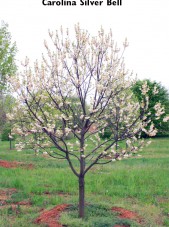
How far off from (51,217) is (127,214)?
1902mm

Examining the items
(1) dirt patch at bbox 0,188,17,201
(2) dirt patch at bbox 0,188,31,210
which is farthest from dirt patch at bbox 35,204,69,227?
(1) dirt patch at bbox 0,188,17,201

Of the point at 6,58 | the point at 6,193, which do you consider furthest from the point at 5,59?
the point at 6,193

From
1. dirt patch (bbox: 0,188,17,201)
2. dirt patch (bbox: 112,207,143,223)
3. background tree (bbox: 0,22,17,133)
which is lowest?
dirt patch (bbox: 112,207,143,223)

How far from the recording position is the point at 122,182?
A: 12.9 meters

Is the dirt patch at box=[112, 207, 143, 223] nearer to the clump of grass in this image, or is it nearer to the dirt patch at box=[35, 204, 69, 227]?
the clump of grass

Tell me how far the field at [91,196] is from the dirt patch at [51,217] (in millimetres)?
140

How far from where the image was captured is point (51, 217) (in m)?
8.28

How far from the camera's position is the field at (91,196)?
27.4 ft

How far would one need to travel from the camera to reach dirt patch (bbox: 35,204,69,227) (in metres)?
7.86

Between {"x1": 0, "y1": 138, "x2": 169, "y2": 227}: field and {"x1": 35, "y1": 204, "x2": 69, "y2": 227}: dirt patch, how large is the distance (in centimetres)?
14

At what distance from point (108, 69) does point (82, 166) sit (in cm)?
247

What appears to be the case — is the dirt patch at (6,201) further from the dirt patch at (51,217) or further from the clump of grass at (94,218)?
the clump of grass at (94,218)

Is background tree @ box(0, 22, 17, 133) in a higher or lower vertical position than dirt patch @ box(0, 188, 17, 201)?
higher

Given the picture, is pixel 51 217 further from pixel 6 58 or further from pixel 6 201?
pixel 6 58
